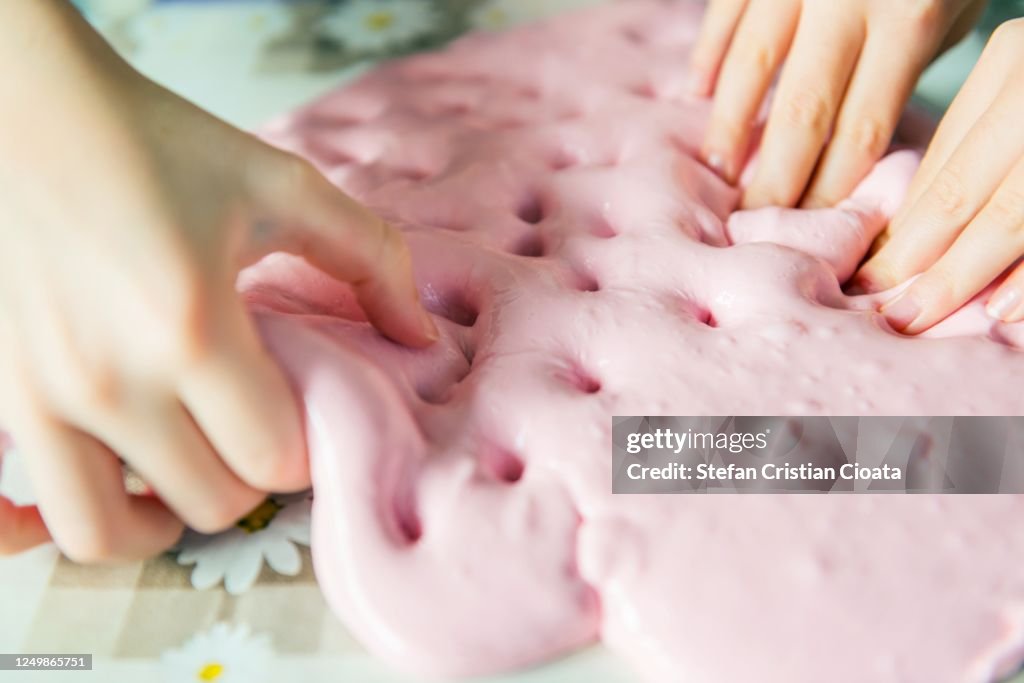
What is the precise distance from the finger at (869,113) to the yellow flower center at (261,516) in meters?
0.57

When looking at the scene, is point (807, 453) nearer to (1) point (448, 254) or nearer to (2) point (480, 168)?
(1) point (448, 254)

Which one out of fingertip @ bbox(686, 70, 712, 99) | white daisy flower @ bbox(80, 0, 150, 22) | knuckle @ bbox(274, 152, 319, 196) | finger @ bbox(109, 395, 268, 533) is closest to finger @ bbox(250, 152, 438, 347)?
knuckle @ bbox(274, 152, 319, 196)

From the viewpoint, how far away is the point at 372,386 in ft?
2.20

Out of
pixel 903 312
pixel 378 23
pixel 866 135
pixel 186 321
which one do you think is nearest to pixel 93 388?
pixel 186 321

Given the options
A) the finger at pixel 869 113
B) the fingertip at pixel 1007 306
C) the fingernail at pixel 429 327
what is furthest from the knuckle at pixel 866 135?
the fingernail at pixel 429 327

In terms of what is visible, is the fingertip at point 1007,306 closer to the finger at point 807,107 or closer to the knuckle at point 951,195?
the knuckle at point 951,195

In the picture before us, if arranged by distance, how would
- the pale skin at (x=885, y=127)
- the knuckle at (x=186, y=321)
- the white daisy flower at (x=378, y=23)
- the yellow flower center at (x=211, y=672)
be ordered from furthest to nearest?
1. the white daisy flower at (x=378, y=23)
2. the pale skin at (x=885, y=127)
3. the yellow flower center at (x=211, y=672)
4. the knuckle at (x=186, y=321)

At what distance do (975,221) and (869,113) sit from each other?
0.63ft

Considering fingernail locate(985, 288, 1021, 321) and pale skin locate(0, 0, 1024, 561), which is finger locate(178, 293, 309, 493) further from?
fingernail locate(985, 288, 1021, 321)

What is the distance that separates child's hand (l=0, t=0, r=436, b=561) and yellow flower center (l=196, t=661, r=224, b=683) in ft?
0.43

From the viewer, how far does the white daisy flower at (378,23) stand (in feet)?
4.21

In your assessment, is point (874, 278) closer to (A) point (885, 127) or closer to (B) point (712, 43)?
(A) point (885, 127)

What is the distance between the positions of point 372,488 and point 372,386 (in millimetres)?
70

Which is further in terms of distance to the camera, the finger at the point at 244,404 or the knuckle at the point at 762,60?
the knuckle at the point at 762,60
